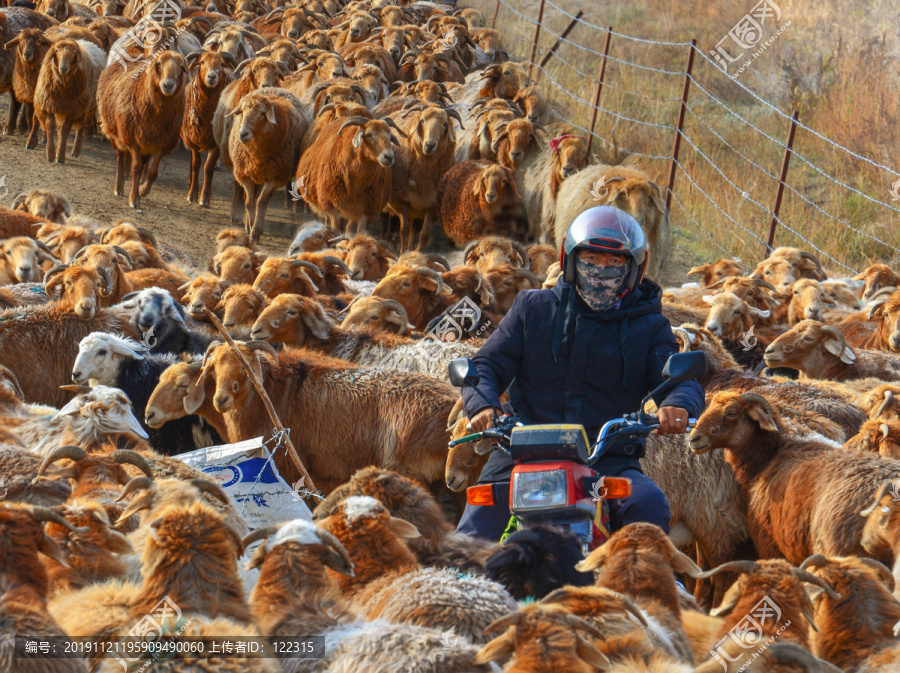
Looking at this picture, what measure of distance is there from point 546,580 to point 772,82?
18.1 m

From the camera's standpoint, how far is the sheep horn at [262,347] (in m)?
5.92

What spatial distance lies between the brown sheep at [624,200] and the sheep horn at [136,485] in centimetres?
800

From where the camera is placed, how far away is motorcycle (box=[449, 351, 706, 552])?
3.29 m

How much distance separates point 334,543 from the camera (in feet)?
10.8

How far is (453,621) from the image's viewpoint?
3.15m

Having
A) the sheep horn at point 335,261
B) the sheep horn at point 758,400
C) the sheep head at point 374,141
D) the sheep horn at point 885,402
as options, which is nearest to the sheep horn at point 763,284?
the sheep horn at point 885,402

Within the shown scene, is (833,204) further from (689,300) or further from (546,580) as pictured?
(546,580)

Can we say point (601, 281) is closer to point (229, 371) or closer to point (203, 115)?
point (229, 371)

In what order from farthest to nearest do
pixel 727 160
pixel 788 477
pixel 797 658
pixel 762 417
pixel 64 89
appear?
pixel 727 160 → pixel 64 89 → pixel 762 417 → pixel 788 477 → pixel 797 658

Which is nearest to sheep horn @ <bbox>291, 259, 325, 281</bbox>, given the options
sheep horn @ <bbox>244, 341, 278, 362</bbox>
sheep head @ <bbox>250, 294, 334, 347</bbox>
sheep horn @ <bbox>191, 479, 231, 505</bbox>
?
sheep head @ <bbox>250, 294, 334, 347</bbox>

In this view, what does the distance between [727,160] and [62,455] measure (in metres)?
13.2

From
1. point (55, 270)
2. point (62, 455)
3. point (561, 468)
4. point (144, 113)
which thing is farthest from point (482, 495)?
point (144, 113)

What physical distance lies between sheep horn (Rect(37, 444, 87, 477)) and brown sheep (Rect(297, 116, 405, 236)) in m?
8.66

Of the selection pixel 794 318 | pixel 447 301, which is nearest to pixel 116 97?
pixel 447 301
